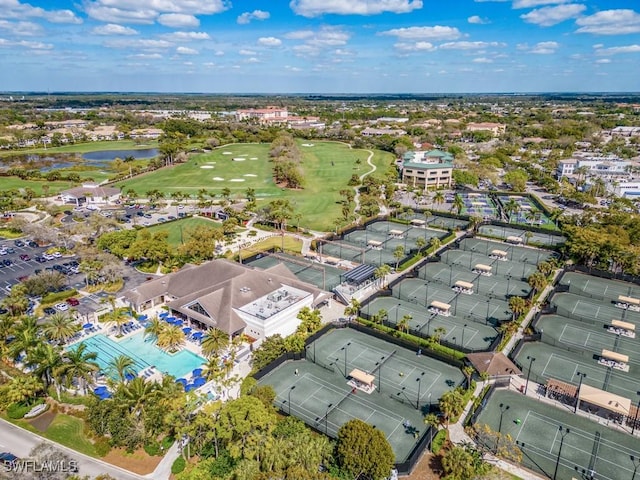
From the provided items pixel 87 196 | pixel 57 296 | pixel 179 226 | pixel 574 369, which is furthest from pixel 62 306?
pixel 574 369

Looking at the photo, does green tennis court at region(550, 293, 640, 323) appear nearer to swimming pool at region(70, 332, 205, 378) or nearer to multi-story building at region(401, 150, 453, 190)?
swimming pool at region(70, 332, 205, 378)

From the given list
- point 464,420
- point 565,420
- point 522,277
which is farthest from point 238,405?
point 522,277

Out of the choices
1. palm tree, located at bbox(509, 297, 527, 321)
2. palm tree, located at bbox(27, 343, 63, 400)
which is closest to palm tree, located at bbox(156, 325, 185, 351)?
palm tree, located at bbox(27, 343, 63, 400)

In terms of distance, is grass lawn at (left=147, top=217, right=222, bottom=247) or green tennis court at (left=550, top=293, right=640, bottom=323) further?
grass lawn at (left=147, top=217, right=222, bottom=247)

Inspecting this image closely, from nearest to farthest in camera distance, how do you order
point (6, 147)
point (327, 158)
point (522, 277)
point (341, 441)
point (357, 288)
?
point (341, 441) → point (357, 288) → point (522, 277) → point (327, 158) → point (6, 147)

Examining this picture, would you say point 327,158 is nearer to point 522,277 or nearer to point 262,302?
point 522,277

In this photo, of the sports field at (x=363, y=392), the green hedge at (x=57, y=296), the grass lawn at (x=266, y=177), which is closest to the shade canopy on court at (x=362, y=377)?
the sports field at (x=363, y=392)
